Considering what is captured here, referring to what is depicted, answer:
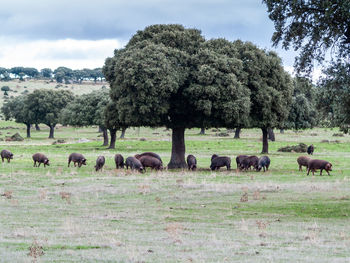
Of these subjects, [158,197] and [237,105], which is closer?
[158,197]

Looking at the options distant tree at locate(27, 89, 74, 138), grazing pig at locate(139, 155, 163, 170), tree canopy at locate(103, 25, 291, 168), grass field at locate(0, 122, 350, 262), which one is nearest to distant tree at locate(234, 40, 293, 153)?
tree canopy at locate(103, 25, 291, 168)

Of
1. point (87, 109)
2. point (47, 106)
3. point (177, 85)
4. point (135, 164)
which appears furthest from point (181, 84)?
point (47, 106)

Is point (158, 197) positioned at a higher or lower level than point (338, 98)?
lower

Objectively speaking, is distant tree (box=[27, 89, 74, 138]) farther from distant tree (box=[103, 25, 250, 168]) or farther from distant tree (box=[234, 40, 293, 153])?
distant tree (box=[234, 40, 293, 153])

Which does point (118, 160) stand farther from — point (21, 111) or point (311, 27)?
point (21, 111)

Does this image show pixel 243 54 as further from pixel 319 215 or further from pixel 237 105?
pixel 319 215

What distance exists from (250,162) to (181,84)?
25.9 feet

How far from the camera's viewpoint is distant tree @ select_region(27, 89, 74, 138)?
109 m

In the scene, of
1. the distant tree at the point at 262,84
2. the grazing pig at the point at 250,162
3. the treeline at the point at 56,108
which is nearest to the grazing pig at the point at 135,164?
the grazing pig at the point at 250,162

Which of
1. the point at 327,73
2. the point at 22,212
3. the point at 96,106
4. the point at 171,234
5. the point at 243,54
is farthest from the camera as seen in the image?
the point at 96,106

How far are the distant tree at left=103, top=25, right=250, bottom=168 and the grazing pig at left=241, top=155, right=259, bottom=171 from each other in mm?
2815

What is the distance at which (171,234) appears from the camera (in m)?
14.6

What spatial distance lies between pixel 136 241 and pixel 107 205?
25.7 ft

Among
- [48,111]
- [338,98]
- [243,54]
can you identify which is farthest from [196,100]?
[48,111]
